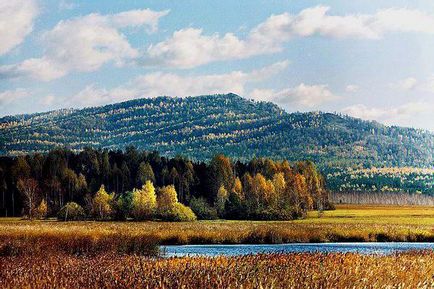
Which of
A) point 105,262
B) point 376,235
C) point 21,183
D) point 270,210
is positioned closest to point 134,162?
point 21,183

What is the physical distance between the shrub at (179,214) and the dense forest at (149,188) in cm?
15

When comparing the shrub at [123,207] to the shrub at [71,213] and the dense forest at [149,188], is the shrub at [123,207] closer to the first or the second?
the dense forest at [149,188]

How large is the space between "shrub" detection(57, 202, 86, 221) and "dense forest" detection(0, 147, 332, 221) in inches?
6.1

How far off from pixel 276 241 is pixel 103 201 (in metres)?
47.9

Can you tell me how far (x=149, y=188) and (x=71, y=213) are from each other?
1234cm

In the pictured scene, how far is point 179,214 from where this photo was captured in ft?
318

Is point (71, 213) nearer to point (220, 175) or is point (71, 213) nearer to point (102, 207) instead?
point (102, 207)

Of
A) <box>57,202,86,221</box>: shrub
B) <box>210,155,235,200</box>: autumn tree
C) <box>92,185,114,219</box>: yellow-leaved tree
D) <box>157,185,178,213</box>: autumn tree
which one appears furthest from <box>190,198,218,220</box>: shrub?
<box>210,155,235,200</box>: autumn tree

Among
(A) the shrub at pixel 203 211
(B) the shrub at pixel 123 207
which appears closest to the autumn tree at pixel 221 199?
(A) the shrub at pixel 203 211

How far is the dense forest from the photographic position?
330ft

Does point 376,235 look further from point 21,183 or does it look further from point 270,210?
point 21,183

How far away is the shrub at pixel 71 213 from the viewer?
323ft

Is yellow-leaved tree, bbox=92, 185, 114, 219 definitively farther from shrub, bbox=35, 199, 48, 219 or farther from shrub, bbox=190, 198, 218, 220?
shrub, bbox=190, 198, 218, 220

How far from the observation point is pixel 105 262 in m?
20.7
